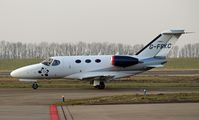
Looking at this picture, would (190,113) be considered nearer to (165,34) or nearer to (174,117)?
(174,117)

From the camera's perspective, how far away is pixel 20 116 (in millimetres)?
15000

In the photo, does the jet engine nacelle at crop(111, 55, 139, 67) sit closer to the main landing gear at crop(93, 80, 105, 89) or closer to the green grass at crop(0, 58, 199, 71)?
the main landing gear at crop(93, 80, 105, 89)

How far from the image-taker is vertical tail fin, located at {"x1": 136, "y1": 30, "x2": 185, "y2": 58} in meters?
33.8

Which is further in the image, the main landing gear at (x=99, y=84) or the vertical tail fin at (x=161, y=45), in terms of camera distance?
the vertical tail fin at (x=161, y=45)

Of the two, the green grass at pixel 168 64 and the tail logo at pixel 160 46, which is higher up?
the tail logo at pixel 160 46

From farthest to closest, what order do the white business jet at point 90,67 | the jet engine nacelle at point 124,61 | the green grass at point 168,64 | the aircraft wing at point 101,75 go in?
the green grass at point 168,64 < the white business jet at point 90,67 < the jet engine nacelle at point 124,61 < the aircraft wing at point 101,75

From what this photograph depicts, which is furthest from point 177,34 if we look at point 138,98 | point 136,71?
point 138,98

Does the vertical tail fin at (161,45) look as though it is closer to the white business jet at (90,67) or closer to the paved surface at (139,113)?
the white business jet at (90,67)

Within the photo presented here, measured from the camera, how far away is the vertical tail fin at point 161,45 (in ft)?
111

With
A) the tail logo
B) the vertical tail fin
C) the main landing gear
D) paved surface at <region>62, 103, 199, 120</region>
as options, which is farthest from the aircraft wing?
paved surface at <region>62, 103, 199, 120</region>

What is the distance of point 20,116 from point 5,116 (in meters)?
0.53

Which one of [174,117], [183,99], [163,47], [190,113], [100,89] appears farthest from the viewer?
[163,47]

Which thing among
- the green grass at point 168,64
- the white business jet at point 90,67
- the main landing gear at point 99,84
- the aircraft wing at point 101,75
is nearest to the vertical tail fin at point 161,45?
the white business jet at point 90,67

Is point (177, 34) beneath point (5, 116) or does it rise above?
above
